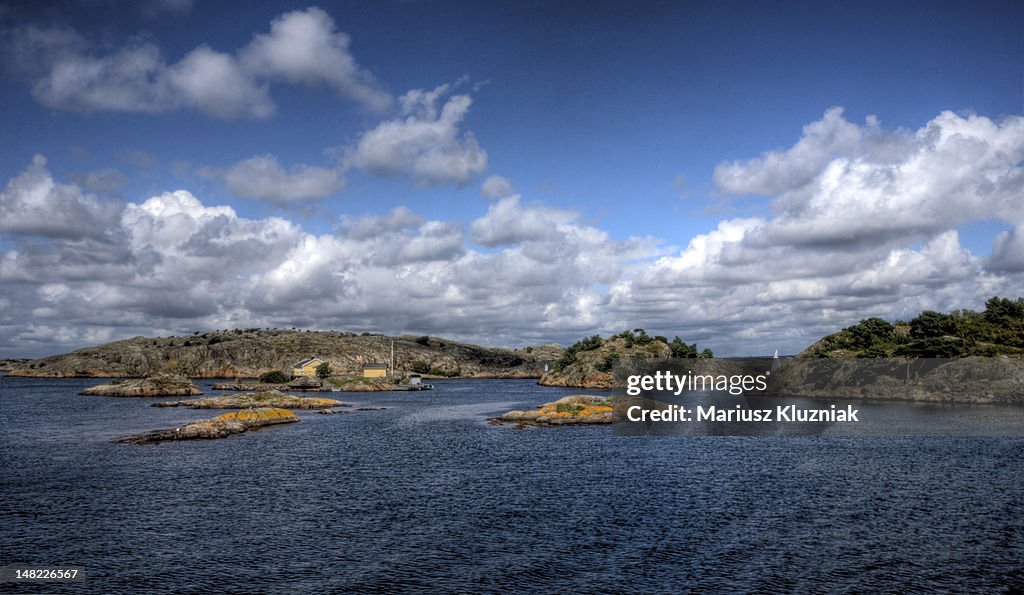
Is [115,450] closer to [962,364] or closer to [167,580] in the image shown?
[167,580]

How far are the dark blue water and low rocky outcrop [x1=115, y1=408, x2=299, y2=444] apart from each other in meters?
5.64

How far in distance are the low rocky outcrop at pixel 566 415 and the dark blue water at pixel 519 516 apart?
24.6m

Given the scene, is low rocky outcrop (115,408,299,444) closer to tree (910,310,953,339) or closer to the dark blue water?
the dark blue water

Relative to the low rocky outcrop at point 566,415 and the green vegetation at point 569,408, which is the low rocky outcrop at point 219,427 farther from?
the green vegetation at point 569,408

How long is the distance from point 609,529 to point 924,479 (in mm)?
35624

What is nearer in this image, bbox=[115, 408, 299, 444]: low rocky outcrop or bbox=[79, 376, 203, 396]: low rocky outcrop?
bbox=[115, 408, 299, 444]: low rocky outcrop

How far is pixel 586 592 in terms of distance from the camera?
3011 centimetres

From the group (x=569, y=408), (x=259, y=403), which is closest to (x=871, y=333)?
(x=569, y=408)

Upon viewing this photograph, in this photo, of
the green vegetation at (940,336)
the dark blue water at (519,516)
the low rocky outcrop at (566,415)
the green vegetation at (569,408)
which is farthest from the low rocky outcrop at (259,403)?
the green vegetation at (940,336)

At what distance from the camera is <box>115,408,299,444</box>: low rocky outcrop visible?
8219 cm

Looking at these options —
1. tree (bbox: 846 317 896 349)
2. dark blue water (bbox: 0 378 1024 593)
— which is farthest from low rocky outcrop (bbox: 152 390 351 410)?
tree (bbox: 846 317 896 349)

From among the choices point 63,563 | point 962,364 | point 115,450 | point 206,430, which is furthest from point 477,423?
point 962,364

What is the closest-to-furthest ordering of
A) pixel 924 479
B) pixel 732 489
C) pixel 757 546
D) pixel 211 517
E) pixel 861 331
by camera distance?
pixel 757 546, pixel 211 517, pixel 732 489, pixel 924 479, pixel 861 331

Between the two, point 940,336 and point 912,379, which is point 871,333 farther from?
point 912,379
